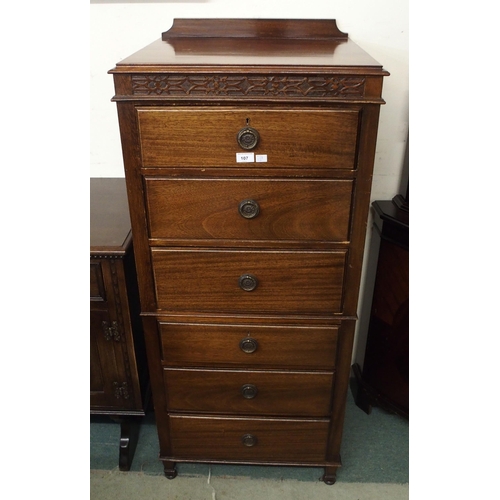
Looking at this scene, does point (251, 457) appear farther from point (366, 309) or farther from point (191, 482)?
point (366, 309)

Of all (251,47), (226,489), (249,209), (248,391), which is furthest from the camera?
(226,489)

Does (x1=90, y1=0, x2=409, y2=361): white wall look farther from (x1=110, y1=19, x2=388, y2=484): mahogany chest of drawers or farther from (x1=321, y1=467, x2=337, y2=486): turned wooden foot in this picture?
(x1=321, y1=467, x2=337, y2=486): turned wooden foot

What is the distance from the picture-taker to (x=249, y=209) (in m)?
1.04

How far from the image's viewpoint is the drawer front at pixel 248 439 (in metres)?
1.33

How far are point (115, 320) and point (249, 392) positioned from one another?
1.39 ft

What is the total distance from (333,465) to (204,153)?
100 centimetres

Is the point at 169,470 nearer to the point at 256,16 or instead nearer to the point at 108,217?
the point at 108,217

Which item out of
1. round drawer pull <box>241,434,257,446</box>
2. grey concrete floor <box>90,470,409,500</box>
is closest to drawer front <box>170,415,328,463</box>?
round drawer pull <box>241,434,257,446</box>

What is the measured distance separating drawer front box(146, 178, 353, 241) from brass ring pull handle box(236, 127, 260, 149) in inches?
3.2

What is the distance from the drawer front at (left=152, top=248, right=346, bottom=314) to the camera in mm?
1101

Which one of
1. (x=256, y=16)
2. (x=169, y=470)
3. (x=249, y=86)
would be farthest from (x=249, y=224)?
(x=169, y=470)

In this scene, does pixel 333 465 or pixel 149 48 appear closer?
pixel 149 48

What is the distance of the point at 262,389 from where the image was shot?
1.28m
